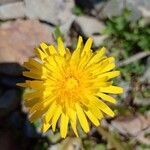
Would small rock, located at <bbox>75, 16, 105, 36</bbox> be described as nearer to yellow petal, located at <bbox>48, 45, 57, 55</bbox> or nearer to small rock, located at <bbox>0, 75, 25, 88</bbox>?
small rock, located at <bbox>0, 75, 25, 88</bbox>

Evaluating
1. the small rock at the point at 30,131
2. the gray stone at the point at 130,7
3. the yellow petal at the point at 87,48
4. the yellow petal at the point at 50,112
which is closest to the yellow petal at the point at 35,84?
the yellow petal at the point at 50,112

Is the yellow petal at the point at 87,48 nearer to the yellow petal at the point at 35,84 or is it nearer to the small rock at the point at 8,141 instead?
the yellow petal at the point at 35,84

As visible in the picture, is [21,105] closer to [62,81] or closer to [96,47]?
[96,47]

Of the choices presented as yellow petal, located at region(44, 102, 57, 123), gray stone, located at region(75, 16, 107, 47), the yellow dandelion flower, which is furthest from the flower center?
gray stone, located at region(75, 16, 107, 47)

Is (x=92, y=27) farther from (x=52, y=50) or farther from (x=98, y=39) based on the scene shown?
(x=52, y=50)

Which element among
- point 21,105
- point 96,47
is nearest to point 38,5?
point 96,47

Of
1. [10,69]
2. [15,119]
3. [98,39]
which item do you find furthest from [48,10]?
[15,119]
